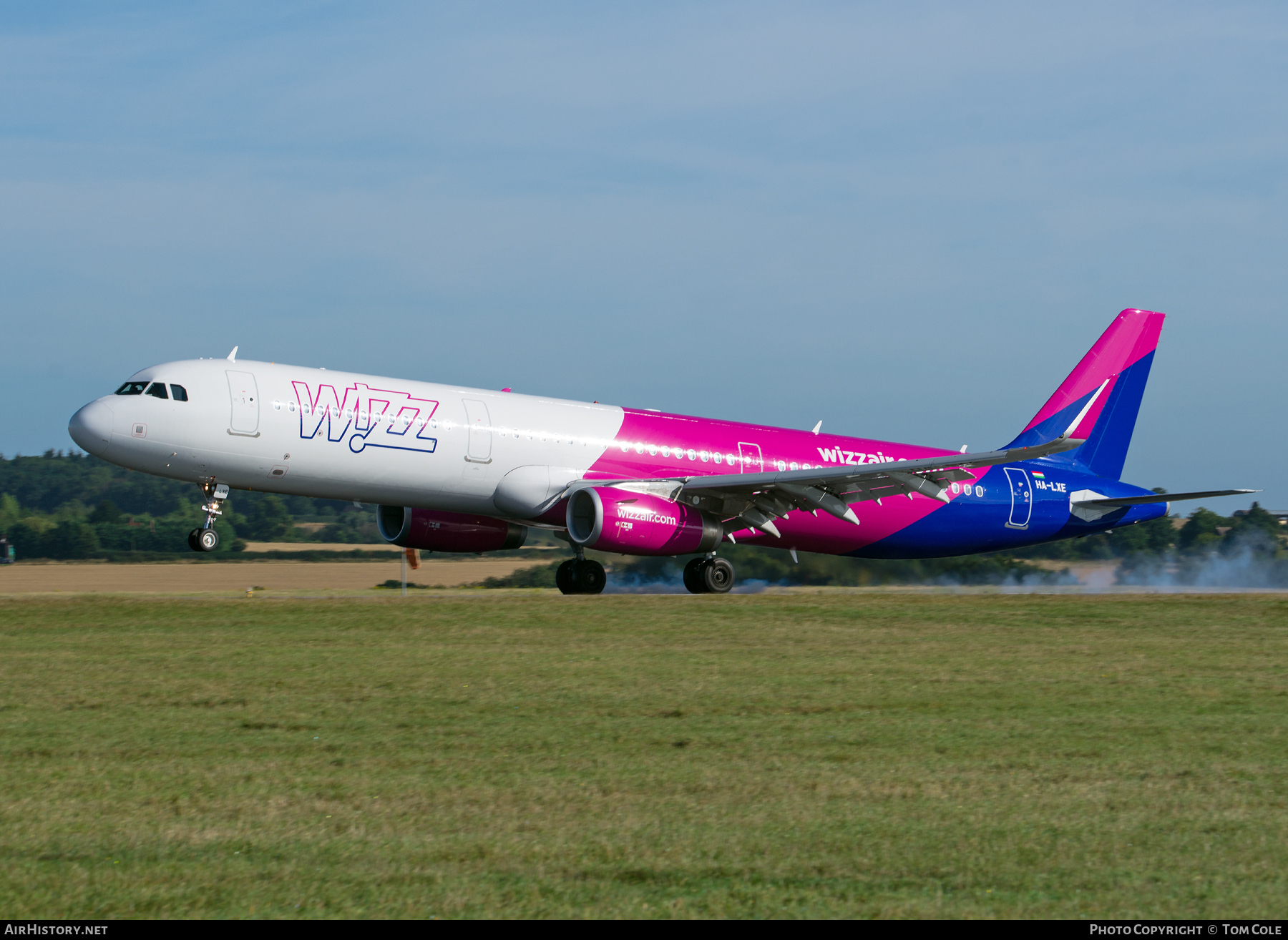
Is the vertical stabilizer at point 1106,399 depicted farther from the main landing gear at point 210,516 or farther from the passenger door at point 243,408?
the main landing gear at point 210,516

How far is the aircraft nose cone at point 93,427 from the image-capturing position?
22234 mm

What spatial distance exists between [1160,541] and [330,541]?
25.1m

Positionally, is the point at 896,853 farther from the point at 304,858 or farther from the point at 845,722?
the point at 845,722

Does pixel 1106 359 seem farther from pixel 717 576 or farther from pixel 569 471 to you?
pixel 569 471

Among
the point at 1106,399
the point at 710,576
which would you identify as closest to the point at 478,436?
the point at 710,576

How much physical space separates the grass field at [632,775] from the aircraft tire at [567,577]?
30.3 feet

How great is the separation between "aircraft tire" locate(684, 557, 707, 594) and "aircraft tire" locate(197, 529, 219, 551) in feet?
31.8

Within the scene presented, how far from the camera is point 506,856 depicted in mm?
6578

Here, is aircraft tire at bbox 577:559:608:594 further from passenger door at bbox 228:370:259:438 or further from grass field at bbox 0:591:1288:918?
grass field at bbox 0:591:1288:918

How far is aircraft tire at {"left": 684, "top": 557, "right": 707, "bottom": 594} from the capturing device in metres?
26.5

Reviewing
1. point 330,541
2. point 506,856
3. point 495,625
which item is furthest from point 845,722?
point 330,541

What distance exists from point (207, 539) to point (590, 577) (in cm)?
789

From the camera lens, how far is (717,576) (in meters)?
26.4

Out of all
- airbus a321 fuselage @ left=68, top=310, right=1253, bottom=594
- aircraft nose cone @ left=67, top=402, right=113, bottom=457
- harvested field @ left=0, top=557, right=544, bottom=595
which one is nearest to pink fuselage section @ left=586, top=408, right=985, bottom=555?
airbus a321 fuselage @ left=68, top=310, right=1253, bottom=594
